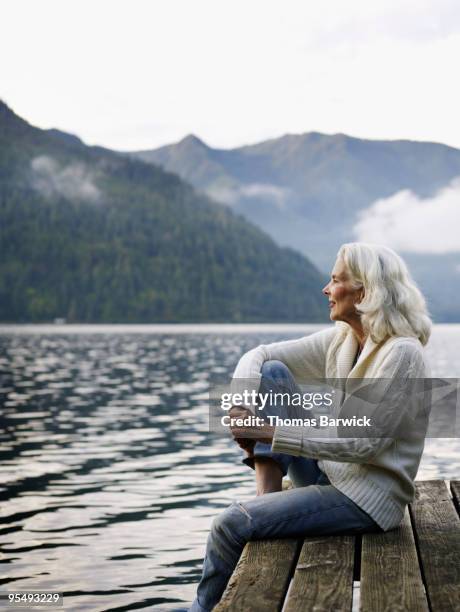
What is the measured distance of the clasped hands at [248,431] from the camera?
4.71 metres

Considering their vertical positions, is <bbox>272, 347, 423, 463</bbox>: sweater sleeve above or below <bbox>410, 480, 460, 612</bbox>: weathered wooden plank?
above

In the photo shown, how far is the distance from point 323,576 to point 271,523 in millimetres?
603

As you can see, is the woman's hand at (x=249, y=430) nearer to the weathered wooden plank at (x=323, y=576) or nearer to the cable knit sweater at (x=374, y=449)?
the cable knit sweater at (x=374, y=449)

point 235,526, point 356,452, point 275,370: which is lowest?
point 235,526

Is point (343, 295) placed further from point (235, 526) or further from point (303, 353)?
point (235, 526)

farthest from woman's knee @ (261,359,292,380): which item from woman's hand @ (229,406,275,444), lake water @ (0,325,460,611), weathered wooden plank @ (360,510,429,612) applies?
lake water @ (0,325,460,611)

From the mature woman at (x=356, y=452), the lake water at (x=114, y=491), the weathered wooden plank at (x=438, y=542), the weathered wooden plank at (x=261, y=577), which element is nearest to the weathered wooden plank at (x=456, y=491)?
the weathered wooden plank at (x=438, y=542)

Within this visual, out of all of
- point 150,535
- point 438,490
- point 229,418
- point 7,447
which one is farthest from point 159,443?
point 229,418

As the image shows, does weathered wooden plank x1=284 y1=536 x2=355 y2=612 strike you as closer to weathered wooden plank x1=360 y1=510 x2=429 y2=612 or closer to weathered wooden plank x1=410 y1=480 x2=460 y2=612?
weathered wooden plank x1=360 y1=510 x2=429 y2=612

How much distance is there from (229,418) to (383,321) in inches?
39.8

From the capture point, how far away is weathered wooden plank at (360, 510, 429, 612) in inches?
150

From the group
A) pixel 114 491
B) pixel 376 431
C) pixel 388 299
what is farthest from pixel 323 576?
pixel 114 491

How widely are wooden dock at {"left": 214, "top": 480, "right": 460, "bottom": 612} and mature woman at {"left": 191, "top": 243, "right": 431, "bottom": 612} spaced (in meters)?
0.12

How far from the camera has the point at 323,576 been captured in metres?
4.20
